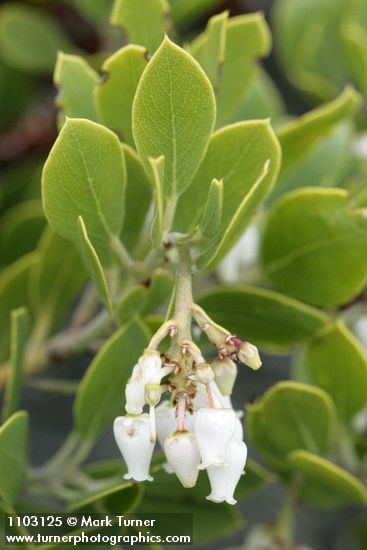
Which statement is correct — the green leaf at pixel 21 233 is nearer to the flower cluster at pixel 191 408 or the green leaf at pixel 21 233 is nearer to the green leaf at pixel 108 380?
the green leaf at pixel 108 380

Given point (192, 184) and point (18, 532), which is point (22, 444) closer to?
point (18, 532)

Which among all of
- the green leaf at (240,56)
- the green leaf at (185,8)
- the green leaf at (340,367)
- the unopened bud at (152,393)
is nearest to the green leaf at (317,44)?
the green leaf at (185,8)

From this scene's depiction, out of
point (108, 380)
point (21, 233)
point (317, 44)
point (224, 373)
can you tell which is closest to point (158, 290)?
point (108, 380)

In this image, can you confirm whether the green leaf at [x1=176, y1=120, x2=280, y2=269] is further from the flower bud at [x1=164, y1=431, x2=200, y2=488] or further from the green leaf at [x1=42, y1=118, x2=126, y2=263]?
the flower bud at [x1=164, y1=431, x2=200, y2=488]

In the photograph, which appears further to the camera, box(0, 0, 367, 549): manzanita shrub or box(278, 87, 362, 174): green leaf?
box(278, 87, 362, 174): green leaf

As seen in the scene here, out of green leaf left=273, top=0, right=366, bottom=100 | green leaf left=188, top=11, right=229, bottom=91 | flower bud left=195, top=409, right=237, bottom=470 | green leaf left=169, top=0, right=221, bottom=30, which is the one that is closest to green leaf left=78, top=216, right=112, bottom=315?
flower bud left=195, top=409, right=237, bottom=470

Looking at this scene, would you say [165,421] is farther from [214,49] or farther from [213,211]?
[214,49]
